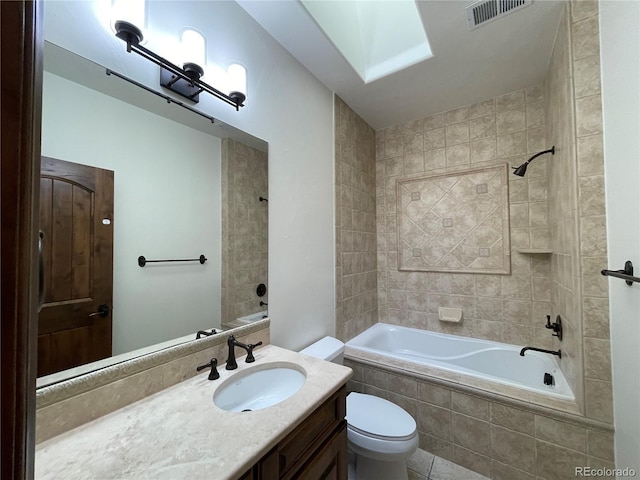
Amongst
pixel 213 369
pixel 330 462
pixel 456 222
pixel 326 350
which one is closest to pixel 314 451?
pixel 330 462

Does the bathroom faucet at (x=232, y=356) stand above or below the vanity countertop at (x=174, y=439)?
above

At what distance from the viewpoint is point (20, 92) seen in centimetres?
27

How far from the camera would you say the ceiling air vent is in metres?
1.34

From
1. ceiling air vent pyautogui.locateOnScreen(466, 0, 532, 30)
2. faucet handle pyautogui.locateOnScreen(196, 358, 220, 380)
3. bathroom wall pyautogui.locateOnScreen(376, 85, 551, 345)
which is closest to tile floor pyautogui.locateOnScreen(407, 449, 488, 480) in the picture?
bathroom wall pyautogui.locateOnScreen(376, 85, 551, 345)

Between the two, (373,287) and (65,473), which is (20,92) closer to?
(65,473)

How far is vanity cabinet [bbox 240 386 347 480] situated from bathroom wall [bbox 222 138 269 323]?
0.64 metres

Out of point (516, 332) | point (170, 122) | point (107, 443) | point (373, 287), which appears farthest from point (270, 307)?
point (516, 332)

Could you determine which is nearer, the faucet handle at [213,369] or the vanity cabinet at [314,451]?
the vanity cabinet at [314,451]

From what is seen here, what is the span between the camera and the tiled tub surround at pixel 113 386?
0.73 metres

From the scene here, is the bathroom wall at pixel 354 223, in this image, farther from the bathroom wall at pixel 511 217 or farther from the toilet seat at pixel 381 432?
the toilet seat at pixel 381 432

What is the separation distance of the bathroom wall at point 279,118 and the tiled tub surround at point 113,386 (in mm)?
509

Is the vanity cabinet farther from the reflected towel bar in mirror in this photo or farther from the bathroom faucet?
the reflected towel bar in mirror

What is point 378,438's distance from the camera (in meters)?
1.27

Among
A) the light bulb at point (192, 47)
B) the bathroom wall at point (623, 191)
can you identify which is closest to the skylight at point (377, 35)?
the light bulb at point (192, 47)
